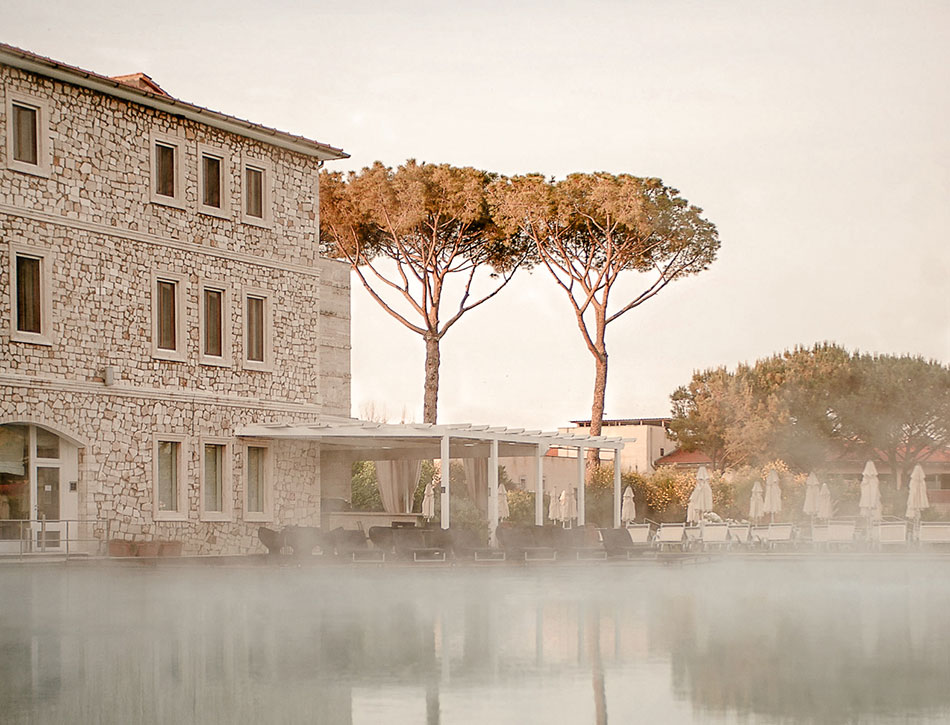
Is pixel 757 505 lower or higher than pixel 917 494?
lower

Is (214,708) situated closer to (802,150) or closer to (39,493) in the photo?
(39,493)

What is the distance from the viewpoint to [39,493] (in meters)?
23.3

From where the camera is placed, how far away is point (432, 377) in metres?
36.8

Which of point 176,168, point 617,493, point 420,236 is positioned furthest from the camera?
point 420,236

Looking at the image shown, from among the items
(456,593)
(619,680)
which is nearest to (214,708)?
(619,680)

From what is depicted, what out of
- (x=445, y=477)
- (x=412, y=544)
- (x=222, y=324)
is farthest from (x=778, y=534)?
(x=222, y=324)

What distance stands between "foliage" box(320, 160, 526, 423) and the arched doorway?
1413 cm

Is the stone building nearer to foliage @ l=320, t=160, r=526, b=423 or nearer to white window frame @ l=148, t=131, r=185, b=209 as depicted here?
white window frame @ l=148, t=131, r=185, b=209

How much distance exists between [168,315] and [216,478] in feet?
10.9

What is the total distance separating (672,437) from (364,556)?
1266 inches

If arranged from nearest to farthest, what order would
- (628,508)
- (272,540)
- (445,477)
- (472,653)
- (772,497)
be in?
(472,653), (272,540), (445,477), (772,497), (628,508)

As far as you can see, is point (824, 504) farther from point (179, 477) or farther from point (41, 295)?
point (41, 295)

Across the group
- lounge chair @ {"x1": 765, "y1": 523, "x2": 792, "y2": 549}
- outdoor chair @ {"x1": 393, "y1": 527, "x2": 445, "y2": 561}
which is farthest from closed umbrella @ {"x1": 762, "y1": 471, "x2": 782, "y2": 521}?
outdoor chair @ {"x1": 393, "y1": 527, "x2": 445, "y2": 561}

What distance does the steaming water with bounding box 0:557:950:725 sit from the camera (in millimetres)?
7371
